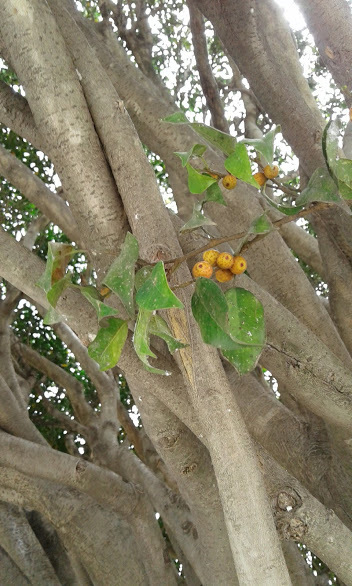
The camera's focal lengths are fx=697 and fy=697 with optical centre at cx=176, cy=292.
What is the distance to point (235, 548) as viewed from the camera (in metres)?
1.51

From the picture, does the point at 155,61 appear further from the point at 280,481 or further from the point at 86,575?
the point at 280,481

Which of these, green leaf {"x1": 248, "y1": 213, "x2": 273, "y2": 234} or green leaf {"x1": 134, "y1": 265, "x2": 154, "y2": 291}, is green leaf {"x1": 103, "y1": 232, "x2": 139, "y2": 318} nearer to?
green leaf {"x1": 134, "y1": 265, "x2": 154, "y2": 291}

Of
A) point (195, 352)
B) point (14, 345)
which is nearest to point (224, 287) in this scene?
point (195, 352)

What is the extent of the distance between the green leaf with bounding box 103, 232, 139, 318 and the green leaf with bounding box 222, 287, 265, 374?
221mm

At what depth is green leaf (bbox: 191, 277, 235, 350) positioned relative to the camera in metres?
1.43

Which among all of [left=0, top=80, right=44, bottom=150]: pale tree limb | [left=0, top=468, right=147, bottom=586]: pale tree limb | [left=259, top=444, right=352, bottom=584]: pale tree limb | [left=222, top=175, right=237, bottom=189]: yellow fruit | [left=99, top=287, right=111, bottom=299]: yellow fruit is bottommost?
[left=0, top=468, right=147, bottom=586]: pale tree limb

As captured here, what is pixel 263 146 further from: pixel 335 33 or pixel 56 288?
pixel 335 33

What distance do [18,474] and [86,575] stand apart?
69 cm

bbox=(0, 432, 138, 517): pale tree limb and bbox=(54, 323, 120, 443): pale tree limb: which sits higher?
bbox=(54, 323, 120, 443): pale tree limb

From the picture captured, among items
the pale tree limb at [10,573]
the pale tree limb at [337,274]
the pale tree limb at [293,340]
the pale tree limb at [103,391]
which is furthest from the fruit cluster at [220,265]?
the pale tree limb at [103,391]

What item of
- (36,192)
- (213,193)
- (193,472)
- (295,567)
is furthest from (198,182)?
(36,192)

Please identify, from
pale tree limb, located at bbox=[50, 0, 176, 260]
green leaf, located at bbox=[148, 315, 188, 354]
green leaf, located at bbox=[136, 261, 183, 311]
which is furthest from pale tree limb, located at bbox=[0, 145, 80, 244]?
green leaf, located at bbox=[136, 261, 183, 311]

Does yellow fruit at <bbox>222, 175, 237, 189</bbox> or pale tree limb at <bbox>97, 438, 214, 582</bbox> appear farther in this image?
pale tree limb at <bbox>97, 438, 214, 582</bbox>

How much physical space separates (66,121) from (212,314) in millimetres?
850
